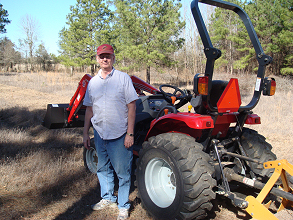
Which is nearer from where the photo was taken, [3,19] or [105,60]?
[105,60]

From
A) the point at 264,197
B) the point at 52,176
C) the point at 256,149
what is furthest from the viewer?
the point at 52,176

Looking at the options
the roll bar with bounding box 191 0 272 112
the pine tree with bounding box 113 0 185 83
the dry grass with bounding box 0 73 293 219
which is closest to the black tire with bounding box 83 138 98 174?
the dry grass with bounding box 0 73 293 219

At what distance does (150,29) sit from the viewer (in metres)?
20.3

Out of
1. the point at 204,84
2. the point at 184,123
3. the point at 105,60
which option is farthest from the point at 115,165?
the point at 204,84

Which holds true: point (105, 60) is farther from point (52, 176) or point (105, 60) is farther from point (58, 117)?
point (52, 176)

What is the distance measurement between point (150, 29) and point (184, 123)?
18837 mm

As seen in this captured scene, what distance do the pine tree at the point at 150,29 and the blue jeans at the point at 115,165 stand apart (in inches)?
674

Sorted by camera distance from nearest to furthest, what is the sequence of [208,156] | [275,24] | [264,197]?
[264,197] → [208,156] → [275,24]

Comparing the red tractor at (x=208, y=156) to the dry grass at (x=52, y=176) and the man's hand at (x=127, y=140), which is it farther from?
the dry grass at (x=52, y=176)

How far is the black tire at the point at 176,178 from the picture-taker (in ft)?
7.34

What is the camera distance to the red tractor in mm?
2238

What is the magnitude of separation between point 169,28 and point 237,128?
1780 cm

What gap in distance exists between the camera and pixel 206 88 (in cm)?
229

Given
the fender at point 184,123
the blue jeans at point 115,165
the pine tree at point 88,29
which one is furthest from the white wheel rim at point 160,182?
the pine tree at point 88,29
